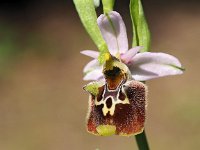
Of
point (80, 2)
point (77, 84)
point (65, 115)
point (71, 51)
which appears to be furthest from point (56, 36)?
point (80, 2)

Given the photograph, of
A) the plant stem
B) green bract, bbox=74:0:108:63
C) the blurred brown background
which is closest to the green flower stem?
green bract, bbox=74:0:108:63

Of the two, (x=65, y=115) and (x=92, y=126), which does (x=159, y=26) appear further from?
(x=92, y=126)

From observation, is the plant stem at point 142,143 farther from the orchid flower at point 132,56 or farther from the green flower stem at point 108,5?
the green flower stem at point 108,5

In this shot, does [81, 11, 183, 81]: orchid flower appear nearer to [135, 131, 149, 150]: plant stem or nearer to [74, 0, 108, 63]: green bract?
[74, 0, 108, 63]: green bract

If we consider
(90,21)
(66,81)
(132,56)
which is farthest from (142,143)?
(66,81)

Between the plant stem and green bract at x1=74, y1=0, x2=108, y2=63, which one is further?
green bract at x1=74, y1=0, x2=108, y2=63

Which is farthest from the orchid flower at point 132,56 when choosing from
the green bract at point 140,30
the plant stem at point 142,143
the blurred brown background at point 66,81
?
the blurred brown background at point 66,81

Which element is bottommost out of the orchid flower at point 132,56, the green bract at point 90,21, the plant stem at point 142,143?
the plant stem at point 142,143
